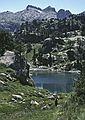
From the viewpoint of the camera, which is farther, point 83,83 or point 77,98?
point 83,83

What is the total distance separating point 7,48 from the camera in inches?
5404

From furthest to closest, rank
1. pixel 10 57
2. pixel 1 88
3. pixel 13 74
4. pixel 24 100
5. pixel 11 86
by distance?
pixel 10 57, pixel 13 74, pixel 11 86, pixel 1 88, pixel 24 100

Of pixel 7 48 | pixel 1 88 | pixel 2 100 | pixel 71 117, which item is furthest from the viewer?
pixel 7 48

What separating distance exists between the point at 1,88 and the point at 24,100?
30.0ft

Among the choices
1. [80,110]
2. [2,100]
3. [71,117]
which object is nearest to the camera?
[71,117]

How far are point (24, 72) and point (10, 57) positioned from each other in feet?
34.7

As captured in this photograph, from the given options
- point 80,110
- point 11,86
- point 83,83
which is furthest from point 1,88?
point 80,110

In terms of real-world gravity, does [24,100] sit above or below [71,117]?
below

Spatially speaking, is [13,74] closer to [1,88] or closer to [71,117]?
[1,88]

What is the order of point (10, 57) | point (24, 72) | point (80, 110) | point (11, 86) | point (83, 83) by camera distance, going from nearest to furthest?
point (80, 110)
point (83, 83)
point (11, 86)
point (24, 72)
point (10, 57)

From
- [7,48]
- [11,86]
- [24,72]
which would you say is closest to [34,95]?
[11,86]

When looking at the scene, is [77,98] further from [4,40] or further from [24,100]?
[4,40]

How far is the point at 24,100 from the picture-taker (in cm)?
7400

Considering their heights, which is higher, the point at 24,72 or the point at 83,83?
the point at 83,83
